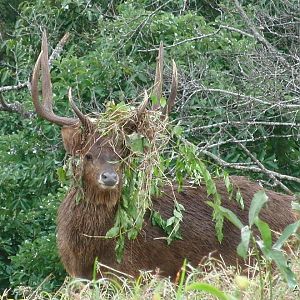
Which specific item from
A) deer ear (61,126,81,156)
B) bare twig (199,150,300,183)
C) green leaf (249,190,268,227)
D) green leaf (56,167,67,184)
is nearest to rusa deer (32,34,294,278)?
deer ear (61,126,81,156)

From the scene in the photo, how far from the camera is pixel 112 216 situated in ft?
25.5

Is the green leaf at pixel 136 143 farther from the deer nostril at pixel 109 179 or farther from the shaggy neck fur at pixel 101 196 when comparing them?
the shaggy neck fur at pixel 101 196

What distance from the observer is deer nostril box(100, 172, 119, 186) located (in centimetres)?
732

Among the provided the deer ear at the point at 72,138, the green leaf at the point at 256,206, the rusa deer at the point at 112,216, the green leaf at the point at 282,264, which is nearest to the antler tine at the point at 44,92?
the rusa deer at the point at 112,216

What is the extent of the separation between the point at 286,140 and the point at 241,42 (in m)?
0.98

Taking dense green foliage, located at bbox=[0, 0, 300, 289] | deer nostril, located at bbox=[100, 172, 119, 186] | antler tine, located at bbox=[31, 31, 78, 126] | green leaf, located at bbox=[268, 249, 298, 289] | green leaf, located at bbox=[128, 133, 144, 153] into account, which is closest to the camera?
green leaf, located at bbox=[268, 249, 298, 289]

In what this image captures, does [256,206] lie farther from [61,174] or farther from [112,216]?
[112,216]

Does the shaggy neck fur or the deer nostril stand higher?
the deer nostril

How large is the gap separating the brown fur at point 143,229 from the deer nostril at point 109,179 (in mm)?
51

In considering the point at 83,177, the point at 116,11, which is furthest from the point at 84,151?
the point at 116,11

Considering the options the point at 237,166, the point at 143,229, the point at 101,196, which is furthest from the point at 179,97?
the point at 101,196

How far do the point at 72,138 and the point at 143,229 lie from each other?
2.78 feet

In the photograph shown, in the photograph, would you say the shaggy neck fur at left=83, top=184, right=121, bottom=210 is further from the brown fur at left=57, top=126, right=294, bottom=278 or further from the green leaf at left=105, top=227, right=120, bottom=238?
the green leaf at left=105, top=227, right=120, bottom=238

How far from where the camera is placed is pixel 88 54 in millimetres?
10297
